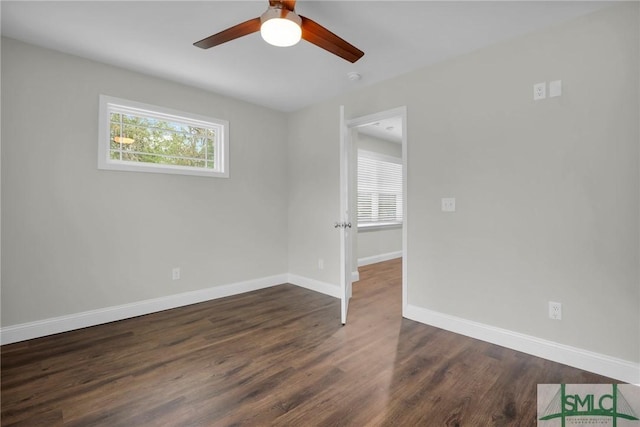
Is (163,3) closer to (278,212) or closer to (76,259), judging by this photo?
(76,259)

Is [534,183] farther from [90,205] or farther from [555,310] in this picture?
[90,205]

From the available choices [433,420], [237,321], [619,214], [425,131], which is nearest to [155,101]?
[237,321]

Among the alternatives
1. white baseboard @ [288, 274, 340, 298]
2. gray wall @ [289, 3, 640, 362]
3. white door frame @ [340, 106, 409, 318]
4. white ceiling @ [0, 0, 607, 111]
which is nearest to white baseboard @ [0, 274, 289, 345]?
white baseboard @ [288, 274, 340, 298]

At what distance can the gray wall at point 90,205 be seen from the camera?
259 centimetres

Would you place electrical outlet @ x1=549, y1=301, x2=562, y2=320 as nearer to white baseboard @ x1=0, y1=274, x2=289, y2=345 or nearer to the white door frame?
the white door frame

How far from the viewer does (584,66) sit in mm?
2184

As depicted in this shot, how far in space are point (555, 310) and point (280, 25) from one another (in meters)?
2.71

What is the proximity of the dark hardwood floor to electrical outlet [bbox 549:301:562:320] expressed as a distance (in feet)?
1.10

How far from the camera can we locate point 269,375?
2.08 metres

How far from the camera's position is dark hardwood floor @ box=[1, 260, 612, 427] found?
169cm

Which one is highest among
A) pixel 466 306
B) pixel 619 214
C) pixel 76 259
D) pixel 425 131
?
pixel 425 131

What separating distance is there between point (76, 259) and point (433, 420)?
3.17 m

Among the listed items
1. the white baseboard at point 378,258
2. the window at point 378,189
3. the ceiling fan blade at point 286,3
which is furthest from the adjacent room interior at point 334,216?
the window at point 378,189

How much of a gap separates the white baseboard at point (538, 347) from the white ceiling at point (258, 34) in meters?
2.38
